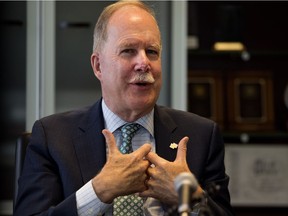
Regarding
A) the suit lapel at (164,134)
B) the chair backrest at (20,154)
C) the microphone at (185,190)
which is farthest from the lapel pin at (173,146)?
the microphone at (185,190)

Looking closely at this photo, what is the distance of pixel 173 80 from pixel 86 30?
2.06ft

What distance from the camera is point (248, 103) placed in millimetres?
4094

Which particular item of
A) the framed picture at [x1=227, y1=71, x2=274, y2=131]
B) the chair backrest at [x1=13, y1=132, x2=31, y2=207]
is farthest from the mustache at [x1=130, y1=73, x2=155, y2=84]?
the framed picture at [x1=227, y1=71, x2=274, y2=131]

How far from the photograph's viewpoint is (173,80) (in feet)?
11.4

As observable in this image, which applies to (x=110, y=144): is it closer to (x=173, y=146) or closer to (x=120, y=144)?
(x=120, y=144)

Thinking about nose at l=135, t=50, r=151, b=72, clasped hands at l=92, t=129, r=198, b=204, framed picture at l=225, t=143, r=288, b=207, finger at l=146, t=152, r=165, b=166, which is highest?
nose at l=135, t=50, r=151, b=72

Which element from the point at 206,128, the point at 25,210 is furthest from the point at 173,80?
the point at 25,210

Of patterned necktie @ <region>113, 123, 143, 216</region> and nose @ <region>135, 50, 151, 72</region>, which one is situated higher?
nose @ <region>135, 50, 151, 72</region>

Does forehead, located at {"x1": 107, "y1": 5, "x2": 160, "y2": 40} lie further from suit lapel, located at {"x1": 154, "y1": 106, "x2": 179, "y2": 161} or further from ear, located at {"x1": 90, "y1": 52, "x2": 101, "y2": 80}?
suit lapel, located at {"x1": 154, "y1": 106, "x2": 179, "y2": 161}

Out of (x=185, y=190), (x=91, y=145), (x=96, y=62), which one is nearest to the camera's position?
(x=185, y=190)

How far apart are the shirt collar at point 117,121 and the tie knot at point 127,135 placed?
17 millimetres

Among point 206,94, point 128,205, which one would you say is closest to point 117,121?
point 128,205

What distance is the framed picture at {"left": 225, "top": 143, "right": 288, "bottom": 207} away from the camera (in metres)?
4.14

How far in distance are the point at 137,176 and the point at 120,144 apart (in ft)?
0.76
